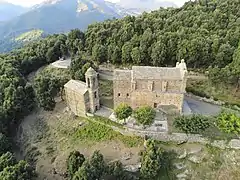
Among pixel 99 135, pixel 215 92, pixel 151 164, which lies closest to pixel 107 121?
pixel 99 135

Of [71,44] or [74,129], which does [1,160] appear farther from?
[71,44]

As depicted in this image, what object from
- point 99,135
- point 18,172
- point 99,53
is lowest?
point 18,172

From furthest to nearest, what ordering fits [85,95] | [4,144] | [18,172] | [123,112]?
[85,95] < [4,144] < [123,112] < [18,172]

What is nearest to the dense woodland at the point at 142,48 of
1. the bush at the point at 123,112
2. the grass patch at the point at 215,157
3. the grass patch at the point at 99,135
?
the grass patch at the point at 99,135

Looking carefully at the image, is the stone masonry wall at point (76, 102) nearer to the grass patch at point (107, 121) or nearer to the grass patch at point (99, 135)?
the grass patch at point (99, 135)

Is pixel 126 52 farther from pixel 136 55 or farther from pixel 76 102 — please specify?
pixel 76 102

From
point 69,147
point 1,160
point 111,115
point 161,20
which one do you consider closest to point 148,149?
point 111,115

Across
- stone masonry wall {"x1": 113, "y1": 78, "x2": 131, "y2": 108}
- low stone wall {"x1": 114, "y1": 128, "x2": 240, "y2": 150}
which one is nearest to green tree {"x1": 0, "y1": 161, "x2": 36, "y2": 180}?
low stone wall {"x1": 114, "y1": 128, "x2": 240, "y2": 150}
